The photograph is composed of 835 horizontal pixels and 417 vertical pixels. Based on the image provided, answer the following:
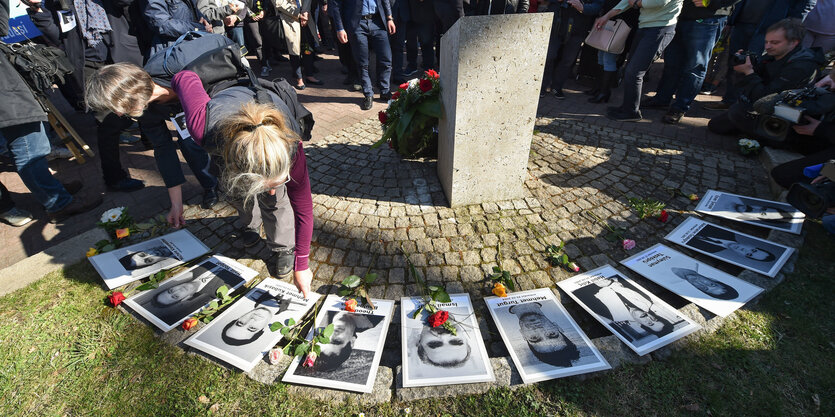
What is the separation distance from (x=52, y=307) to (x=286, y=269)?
60.3 inches

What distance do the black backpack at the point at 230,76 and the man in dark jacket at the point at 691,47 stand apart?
15.7 ft

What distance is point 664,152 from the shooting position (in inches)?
162

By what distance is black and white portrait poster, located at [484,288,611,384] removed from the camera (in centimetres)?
191

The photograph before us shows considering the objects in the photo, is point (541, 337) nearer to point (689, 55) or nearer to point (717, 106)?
point (689, 55)

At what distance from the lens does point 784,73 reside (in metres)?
3.83

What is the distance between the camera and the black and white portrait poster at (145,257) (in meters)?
2.58

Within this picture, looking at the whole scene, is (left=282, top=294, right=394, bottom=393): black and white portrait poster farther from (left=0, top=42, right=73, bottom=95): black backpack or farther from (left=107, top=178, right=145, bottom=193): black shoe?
(left=0, top=42, right=73, bottom=95): black backpack

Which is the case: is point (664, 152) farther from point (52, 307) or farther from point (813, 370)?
point (52, 307)

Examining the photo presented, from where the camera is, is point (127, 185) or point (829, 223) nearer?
point (829, 223)

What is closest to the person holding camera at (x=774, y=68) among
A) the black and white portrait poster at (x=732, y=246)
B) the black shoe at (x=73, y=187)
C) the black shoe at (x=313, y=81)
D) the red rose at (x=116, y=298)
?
the black and white portrait poster at (x=732, y=246)

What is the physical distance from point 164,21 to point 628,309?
4.55 metres

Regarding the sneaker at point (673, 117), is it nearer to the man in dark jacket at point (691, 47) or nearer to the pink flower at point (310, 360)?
the man in dark jacket at point (691, 47)

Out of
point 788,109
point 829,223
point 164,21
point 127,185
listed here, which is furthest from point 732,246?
point 127,185

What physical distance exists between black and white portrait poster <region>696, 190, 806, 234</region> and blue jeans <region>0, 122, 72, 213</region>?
222 inches
